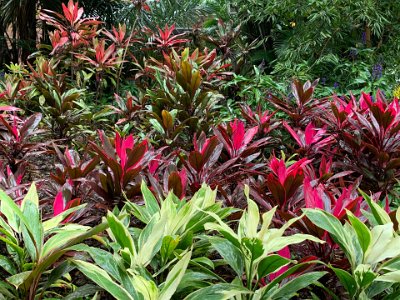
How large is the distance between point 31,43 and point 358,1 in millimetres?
4883

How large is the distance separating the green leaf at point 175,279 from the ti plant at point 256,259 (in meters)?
0.08

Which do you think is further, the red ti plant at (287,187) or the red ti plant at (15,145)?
the red ti plant at (15,145)

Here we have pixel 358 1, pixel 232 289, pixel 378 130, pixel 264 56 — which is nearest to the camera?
pixel 232 289

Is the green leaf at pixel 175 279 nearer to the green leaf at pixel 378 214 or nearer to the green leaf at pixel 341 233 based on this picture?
the green leaf at pixel 341 233

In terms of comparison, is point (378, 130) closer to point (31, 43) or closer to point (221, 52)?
point (221, 52)

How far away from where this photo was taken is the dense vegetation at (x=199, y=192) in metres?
1.04

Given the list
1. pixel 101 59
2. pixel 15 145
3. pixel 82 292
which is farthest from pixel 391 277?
pixel 101 59

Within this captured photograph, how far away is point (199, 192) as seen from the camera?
4.45ft

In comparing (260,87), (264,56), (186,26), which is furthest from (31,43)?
(260,87)

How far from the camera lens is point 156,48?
4211 mm

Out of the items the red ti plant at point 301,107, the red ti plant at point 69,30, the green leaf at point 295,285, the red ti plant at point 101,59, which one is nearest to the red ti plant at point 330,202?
the green leaf at point 295,285

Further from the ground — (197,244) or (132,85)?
(197,244)

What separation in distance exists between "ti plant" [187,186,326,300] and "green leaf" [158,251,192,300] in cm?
8

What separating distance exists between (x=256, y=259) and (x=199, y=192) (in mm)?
387
